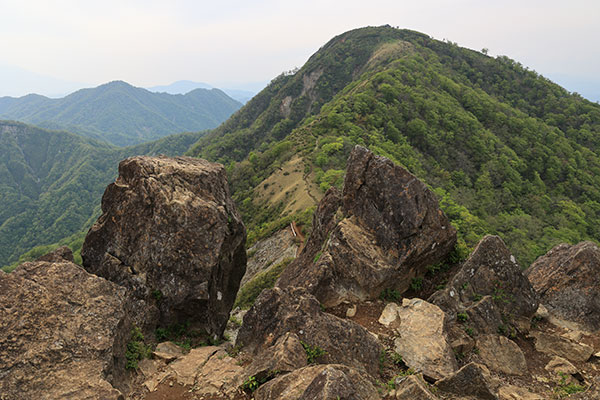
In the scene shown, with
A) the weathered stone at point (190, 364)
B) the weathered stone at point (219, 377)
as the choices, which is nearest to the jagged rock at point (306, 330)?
the weathered stone at point (219, 377)

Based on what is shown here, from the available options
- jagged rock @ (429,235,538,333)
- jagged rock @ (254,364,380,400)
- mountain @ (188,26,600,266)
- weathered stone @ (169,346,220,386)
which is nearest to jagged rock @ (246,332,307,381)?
jagged rock @ (254,364,380,400)

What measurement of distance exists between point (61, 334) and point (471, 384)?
43.0ft

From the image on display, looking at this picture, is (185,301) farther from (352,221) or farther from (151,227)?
(352,221)

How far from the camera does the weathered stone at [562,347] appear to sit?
12.4m

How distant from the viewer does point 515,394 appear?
34.0 feet

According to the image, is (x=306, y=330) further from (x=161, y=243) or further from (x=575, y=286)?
(x=575, y=286)

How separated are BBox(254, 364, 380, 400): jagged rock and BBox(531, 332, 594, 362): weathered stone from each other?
894 cm

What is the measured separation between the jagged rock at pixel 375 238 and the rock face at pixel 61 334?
815cm

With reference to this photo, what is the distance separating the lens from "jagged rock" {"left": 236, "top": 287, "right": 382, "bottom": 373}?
11.2 m

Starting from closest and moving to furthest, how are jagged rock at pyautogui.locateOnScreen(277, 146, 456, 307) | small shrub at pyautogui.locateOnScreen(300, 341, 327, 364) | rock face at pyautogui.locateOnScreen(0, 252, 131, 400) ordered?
rock face at pyautogui.locateOnScreen(0, 252, 131, 400) → small shrub at pyautogui.locateOnScreen(300, 341, 327, 364) → jagged rock at pyautogui.locateOnScreen(277, 146, 456, 307)

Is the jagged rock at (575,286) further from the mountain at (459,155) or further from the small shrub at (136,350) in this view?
the mountain at (459,155)

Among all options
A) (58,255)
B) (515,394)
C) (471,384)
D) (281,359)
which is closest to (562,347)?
(515,394)

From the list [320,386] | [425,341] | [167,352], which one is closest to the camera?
[320,386]

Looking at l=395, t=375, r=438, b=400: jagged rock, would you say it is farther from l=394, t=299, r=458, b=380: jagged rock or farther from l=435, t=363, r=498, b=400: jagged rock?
l=394, t=299, r=458, b=380: jagged rock
